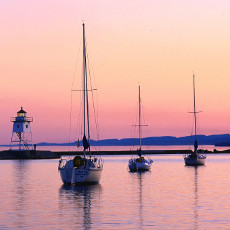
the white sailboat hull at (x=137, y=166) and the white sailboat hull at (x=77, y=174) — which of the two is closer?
the white sailboat hull at (x=77, y=174)

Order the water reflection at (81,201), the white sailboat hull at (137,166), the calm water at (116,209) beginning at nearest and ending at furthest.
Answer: the calm water at (116,209), the water reflection at (81,201), the white sailboat hull at (137,166)

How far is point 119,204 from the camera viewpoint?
32.8 meters

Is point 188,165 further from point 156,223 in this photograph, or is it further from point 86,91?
point 156,223

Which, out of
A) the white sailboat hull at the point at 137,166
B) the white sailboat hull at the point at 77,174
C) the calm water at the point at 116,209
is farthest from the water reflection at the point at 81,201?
the white sailboat hull at the point at 137,166

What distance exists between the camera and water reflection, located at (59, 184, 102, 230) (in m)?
26.4

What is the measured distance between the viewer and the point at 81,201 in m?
35.0

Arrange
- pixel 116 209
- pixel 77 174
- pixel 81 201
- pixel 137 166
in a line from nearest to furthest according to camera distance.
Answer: pixel 116 209 → pixel 81 201 → pixel 77 174 → pixel 137 166

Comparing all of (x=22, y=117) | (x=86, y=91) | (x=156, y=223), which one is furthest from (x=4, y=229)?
(x=22, y=117)

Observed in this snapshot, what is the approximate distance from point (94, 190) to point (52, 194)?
3652 millimetres

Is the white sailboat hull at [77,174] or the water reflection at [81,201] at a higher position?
the white sailboat hull at [77,174]

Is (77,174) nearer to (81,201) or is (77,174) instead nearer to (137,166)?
(81,201)

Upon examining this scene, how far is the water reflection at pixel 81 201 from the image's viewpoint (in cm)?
2636

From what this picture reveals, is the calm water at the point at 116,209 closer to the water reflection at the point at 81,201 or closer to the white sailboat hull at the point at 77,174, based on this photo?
the water reflection at the point at 81,201

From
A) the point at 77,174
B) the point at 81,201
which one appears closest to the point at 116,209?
the point at 81,201
